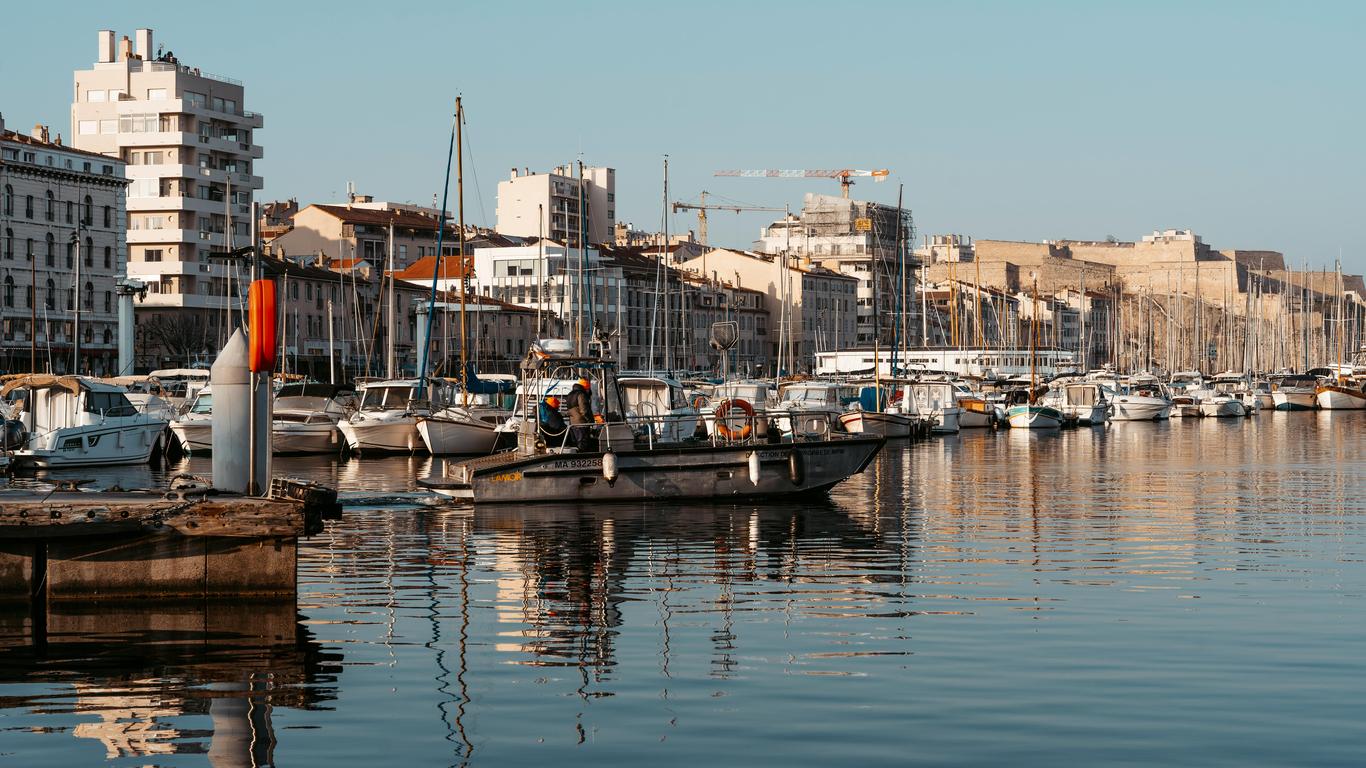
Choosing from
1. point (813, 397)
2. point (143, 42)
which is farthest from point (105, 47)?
point (813, 397)

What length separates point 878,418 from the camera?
7794cm

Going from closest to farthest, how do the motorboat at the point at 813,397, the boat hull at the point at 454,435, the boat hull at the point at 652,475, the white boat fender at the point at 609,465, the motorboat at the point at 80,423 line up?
the white boat fender at the point at 609,465
the boat hull at the point at 652,475
the motorboat at the point at 80,423
the boat hull at the point at 454,435
the motorboat at the point at 813,397

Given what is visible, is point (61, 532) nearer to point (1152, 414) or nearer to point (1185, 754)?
point (1185, 754)

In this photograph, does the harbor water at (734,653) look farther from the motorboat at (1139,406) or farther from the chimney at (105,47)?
the chimney at (105,47)

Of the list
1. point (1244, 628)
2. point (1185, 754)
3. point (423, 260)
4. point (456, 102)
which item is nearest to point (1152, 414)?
point (456, 102)

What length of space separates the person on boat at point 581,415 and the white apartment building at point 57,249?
259 ft

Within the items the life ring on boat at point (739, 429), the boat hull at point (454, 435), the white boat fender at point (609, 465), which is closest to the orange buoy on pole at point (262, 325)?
the white boat fender at point (609, 465)

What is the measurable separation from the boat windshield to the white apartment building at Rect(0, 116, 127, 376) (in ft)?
161

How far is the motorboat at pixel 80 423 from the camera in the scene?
173ft

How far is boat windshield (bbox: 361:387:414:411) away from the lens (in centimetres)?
6506

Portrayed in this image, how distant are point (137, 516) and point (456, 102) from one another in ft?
161

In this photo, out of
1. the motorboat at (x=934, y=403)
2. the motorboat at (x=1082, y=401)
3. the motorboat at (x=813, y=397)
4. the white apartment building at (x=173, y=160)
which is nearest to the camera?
the motorboat at (x=813, y=397)

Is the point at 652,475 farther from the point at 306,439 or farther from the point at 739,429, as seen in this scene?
the point at 306,439

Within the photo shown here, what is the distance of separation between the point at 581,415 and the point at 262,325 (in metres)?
15.8
